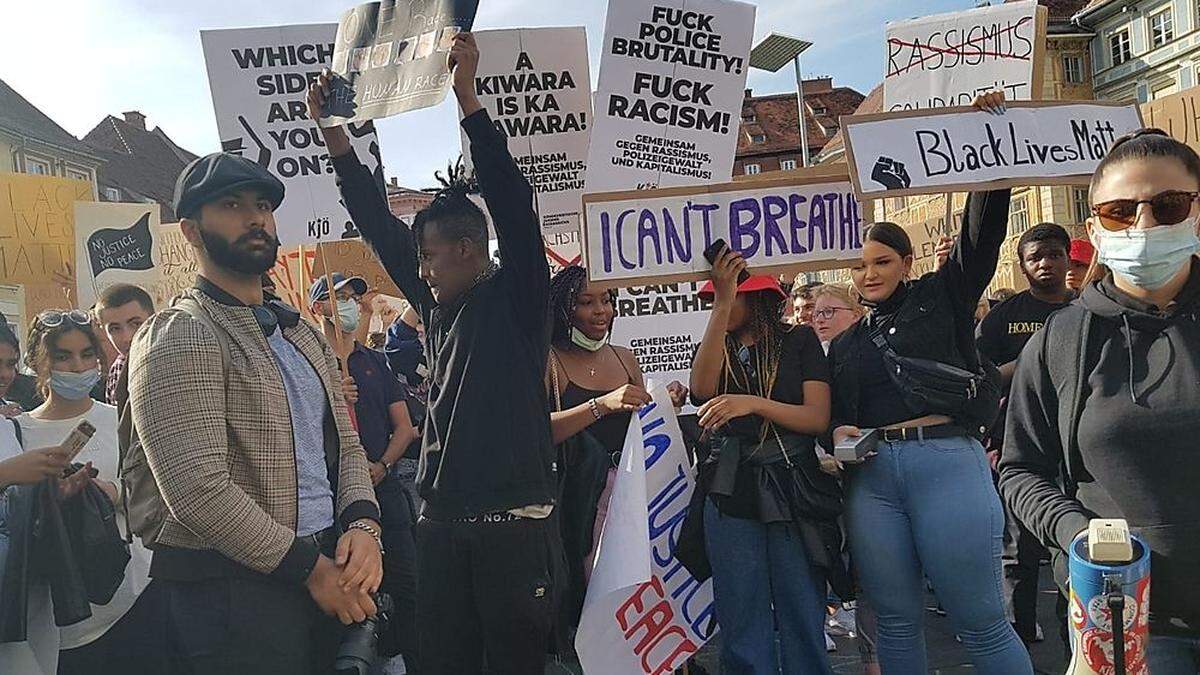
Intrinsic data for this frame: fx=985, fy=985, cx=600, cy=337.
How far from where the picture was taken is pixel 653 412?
14.1ft

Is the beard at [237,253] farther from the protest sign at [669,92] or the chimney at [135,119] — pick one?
the chimney at [135,119]

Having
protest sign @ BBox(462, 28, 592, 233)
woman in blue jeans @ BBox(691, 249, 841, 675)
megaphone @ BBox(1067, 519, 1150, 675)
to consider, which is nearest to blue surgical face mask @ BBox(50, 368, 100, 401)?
protest sign @ BBox(462, 28, 592, 233)

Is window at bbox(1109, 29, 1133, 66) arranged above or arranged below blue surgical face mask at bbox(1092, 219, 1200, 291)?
above

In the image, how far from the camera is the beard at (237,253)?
262 cm

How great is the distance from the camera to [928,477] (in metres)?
3.48

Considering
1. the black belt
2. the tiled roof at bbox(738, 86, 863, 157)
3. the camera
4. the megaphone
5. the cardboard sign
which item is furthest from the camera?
the tiled roof at bbox(738, 86, 863, 157)

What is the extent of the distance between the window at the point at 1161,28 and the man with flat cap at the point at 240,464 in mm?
44290

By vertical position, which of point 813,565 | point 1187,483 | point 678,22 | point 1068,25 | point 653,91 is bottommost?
point 813,565

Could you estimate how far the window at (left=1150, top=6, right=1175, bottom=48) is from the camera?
38844 millimetres

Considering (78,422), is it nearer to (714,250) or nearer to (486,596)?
(486,596)

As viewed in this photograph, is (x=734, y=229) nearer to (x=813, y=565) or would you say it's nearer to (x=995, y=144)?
(x=995, y=144)

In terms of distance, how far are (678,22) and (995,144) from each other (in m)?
2.01

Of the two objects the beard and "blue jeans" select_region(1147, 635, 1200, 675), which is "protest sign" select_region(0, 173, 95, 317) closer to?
the beard

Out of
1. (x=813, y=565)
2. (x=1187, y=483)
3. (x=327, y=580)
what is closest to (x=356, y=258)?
(x=813, y=565)
